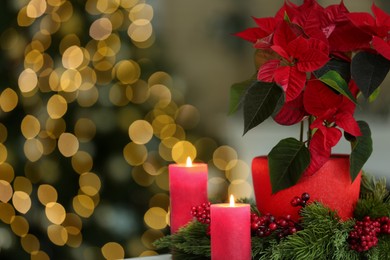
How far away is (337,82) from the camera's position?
30.4 inches

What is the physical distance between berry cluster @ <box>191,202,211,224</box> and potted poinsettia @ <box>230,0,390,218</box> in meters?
0.08

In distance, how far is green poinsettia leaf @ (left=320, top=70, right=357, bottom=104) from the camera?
2.50 ft

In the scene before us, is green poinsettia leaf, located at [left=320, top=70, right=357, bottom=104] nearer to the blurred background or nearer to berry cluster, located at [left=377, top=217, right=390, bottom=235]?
berry cluster, located at [left=377, top=217, right=390, bottom=235]

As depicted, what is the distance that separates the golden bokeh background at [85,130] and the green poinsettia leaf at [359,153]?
933 mm

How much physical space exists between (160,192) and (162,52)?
381 millimetres

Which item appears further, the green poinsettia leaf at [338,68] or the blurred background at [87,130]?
the blurred background at [87,130]

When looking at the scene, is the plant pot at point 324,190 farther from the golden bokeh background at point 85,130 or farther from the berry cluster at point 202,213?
the golden bokeh background at point 85,130

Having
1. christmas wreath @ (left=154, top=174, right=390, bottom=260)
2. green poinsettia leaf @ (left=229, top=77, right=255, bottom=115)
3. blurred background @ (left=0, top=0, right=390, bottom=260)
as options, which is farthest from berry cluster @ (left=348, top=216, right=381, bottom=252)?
blurred background @ (left=0, top=0, right=390, bottom=260)

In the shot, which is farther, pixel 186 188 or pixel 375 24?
pixel 186 188

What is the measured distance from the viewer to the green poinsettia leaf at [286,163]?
31.6 inches

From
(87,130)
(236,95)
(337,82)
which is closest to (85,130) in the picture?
(87,130)

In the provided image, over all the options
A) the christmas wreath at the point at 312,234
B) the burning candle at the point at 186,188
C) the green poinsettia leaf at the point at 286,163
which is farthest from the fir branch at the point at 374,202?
the burning candle at the point at 186,188

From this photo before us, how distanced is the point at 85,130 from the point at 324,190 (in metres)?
0.96

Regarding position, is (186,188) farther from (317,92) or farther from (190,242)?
(317,92)
